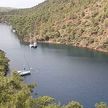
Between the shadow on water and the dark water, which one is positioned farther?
the shadow on water

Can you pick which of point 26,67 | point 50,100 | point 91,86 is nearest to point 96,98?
point 91,86

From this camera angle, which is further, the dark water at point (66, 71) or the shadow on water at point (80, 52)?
the shadow on water at point (80, 52)

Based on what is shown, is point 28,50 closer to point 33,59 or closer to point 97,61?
point 33,59

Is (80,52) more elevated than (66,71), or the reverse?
(66,71)

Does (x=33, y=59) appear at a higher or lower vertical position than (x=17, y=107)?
lower

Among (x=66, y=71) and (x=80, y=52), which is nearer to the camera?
(x=66, y=71)

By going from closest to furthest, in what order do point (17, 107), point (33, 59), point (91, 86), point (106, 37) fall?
point (17, 107) < point (91, 86) < point (33, 59) < point (106, 37)

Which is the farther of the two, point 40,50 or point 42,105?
point 40,50

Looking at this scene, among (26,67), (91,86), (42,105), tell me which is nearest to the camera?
(42,105)
